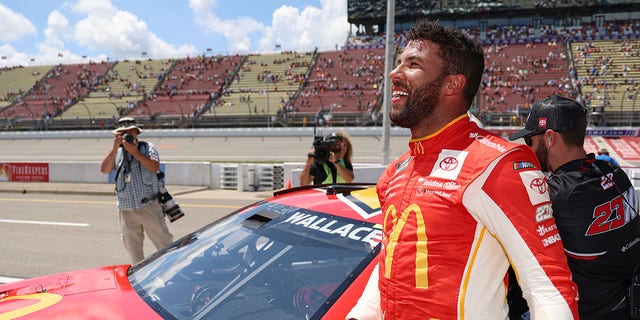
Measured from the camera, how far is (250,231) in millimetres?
2416

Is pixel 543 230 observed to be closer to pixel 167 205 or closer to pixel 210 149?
pixel 167 205

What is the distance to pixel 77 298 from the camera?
2172 mm

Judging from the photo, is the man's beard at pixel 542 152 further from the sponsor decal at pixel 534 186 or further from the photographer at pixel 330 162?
the photographer at pixel 330 162

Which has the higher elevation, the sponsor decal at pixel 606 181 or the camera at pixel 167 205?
the sponsor decal at pixel 606 181

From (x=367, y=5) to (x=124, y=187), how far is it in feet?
177

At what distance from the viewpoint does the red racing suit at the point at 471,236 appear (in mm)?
1224

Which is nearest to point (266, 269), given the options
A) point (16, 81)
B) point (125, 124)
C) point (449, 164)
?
point (449, 164)

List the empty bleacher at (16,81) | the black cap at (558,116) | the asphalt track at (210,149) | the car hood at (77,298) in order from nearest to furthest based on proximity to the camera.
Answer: the black cap at (558,116), the car hood at (77,298), the asphalt track at (210,149), the empty bleacher at (16,81)

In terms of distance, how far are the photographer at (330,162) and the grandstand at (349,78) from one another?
25351mm

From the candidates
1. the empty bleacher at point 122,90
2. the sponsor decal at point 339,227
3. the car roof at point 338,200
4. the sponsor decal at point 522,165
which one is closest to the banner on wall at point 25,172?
the car roof at point 338,200

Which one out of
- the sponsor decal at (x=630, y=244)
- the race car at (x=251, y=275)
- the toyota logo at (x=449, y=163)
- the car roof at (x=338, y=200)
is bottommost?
the race car at (x=251, y=275)

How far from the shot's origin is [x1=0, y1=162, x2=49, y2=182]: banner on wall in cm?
1497

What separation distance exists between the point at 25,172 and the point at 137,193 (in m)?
13.5

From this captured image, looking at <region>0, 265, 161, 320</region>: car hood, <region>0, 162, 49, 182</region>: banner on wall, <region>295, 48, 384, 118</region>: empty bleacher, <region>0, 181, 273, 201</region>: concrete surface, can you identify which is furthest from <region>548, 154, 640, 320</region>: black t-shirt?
<region>295, 48, 384, 118</region>: empty bleacher
